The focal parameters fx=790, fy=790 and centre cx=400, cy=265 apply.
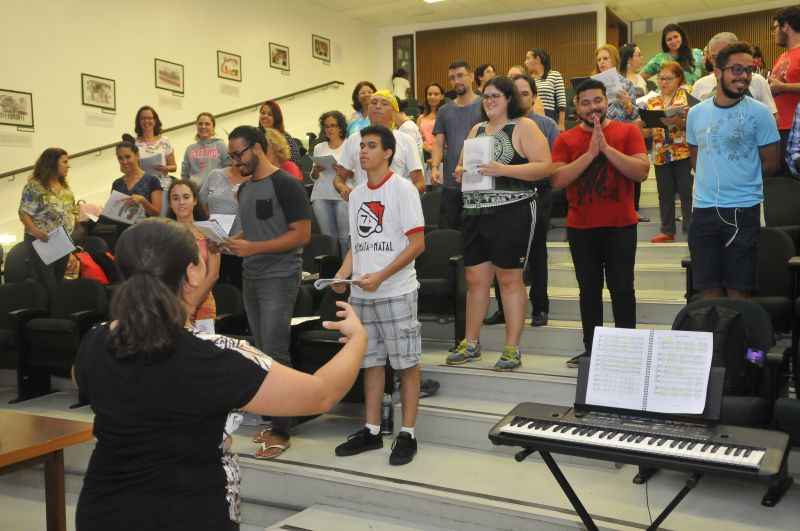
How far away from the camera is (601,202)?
3.81 m

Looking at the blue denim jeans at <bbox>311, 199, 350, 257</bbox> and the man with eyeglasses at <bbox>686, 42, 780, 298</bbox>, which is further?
Answer: the blue denim jeans at <bbox>311, 199, 350, 257</bbox>

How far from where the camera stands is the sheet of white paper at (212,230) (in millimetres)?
3469

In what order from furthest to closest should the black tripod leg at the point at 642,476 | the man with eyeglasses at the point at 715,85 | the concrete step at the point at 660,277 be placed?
the concrete step at the point at 660,277 < the man with eyeglasses at the point at 715,85 < the black tripod leg at the point at 642,476

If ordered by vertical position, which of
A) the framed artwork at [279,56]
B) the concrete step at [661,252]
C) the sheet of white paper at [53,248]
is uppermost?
the framed artwork at [279,56]

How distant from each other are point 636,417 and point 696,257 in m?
1.54

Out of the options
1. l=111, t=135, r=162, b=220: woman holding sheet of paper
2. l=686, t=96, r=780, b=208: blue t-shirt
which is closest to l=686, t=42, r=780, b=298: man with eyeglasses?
l=686, t=96, r=780, b=208: blue t-shirt

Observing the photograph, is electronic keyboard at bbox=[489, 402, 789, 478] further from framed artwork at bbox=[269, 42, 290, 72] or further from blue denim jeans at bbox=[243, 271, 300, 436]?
framed artwork at bbox=[269, 42, 290, 72]

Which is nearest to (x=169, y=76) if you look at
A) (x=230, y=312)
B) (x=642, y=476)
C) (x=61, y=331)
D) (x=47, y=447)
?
(x=61, y=331)

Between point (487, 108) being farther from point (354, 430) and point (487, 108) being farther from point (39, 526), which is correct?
point (39, 526)

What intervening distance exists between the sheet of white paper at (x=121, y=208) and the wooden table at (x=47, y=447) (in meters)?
3.37

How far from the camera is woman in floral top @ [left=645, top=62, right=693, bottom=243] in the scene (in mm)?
5586

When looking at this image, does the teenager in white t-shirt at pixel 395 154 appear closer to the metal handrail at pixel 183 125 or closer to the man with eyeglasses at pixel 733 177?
the man with eyeglasses at pixel 733 177

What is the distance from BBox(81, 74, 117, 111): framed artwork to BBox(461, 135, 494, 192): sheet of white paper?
595cm

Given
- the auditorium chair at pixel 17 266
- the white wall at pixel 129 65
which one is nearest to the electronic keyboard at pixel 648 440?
the auditorium chair at pixel 17 266
